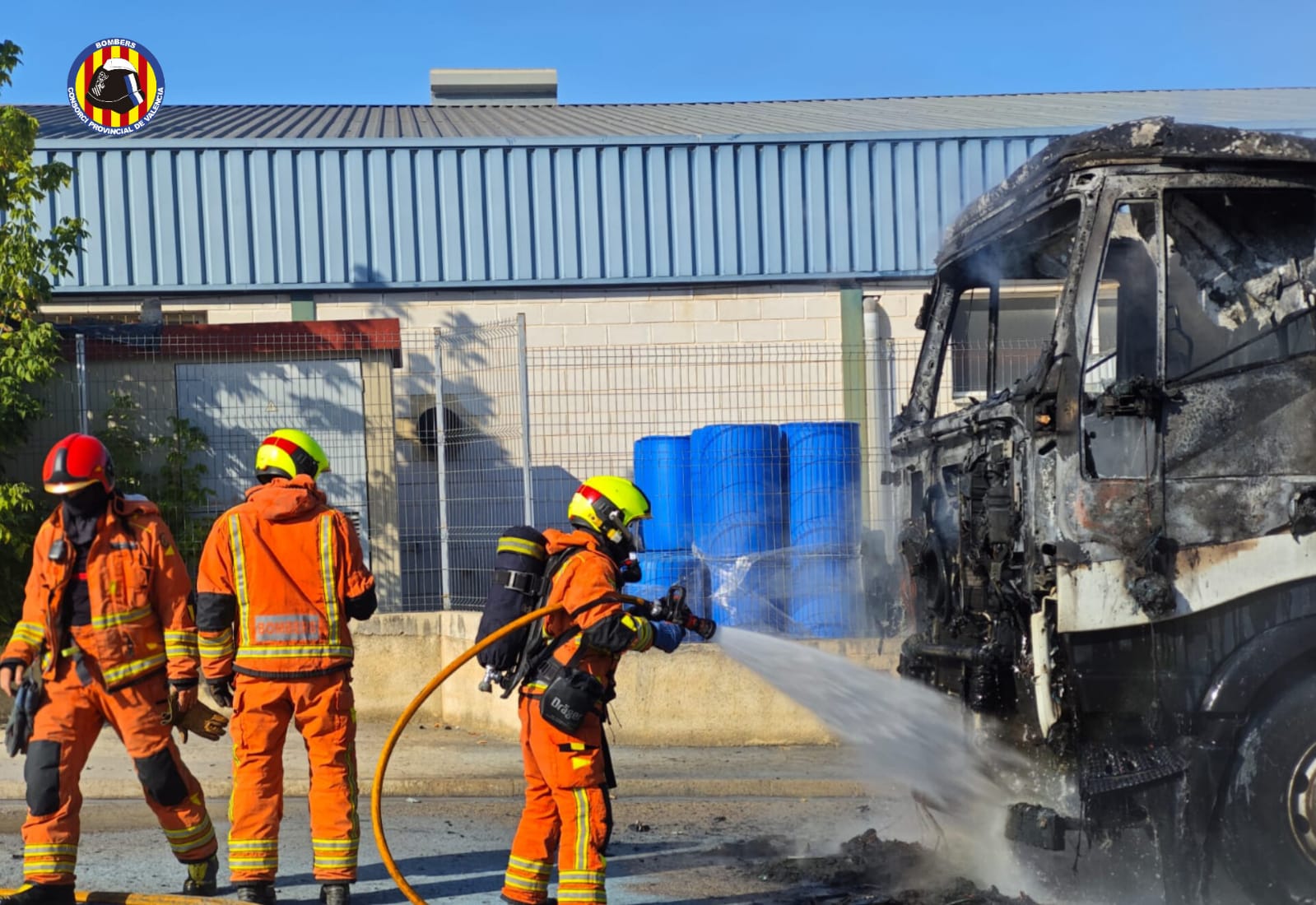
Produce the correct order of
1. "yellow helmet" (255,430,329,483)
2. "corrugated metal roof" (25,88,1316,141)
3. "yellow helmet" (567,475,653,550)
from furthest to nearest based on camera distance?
"corrugated metal roof" (25,88,1316,141) < "yellow helmet" (255,430,329,483) < "yellow helmet" (567,475,653,550)

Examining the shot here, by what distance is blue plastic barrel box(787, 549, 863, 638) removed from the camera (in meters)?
9.53

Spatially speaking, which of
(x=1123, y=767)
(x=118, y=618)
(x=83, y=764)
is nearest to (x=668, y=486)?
(x=118, y=618)

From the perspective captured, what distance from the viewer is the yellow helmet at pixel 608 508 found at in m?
5.37

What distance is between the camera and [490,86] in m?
20.2

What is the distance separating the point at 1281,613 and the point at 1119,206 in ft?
5.23

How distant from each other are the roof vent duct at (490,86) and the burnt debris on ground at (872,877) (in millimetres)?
15313

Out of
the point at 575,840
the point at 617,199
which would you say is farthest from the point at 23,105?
the point at 575,840

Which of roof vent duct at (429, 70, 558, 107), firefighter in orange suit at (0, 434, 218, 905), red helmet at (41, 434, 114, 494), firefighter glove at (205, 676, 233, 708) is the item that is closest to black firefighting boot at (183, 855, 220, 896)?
firefighter in orange suit at (0, 434, 218, 905)

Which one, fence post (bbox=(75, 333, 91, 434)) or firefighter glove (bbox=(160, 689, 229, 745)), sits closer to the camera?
firefighter glove (bbox=(160, 689, 229, 745))

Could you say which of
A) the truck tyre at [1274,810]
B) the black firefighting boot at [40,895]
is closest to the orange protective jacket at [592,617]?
the black firefighting boot at [40,895]

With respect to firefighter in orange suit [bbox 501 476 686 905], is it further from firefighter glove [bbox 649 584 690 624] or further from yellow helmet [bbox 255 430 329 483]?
yellow helmet [bbox 255 430 329 483]

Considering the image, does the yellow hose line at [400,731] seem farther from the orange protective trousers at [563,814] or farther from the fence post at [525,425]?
the fence post at [525,425]

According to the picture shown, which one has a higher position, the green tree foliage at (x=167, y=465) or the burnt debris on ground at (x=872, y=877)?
the green tree foliage at (x=167, y=465)

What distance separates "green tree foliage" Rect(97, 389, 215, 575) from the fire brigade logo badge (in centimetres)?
553
